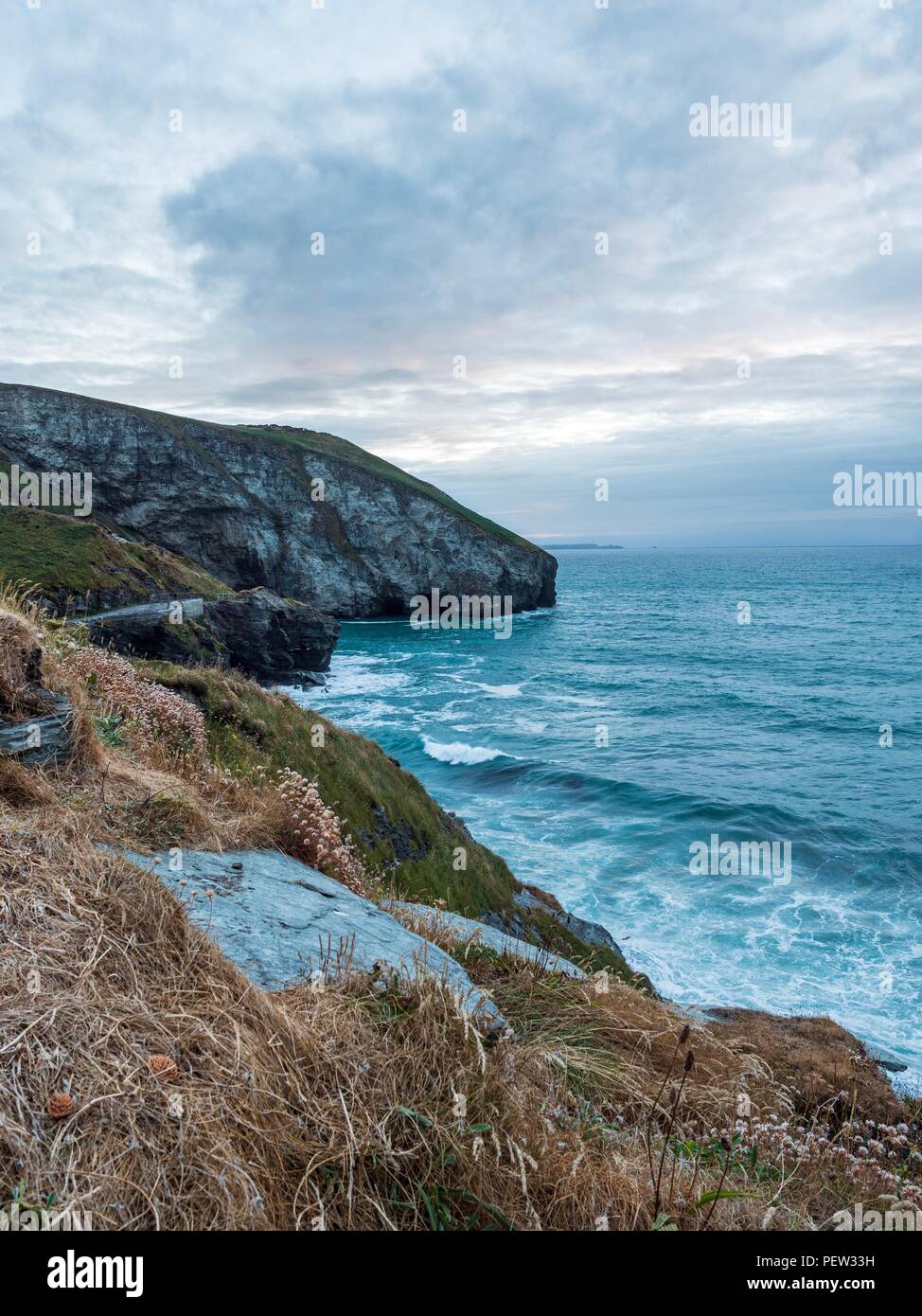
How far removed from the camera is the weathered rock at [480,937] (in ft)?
18.5

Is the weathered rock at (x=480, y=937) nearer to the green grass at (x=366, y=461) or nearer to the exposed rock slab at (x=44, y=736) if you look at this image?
the exposed rock slab at (x=44, y=736)

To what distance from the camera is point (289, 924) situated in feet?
14.5

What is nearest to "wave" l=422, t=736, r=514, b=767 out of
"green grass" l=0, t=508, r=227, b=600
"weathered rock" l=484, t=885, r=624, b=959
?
"green grass" l=0, t=508, r=227, b=600

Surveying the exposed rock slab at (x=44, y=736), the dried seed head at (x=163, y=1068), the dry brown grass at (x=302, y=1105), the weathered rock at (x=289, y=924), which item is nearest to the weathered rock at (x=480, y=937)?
the weathered rock at (x=289, y=924)

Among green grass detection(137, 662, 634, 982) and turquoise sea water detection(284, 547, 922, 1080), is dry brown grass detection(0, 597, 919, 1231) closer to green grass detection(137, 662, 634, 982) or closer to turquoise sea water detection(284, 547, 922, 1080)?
green grass detection(137, 662, 634, 982)

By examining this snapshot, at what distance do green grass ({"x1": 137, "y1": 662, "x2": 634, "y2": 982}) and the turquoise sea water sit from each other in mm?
4457

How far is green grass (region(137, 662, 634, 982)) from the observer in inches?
469

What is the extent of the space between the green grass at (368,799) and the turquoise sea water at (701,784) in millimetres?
4457

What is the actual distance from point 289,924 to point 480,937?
219cm

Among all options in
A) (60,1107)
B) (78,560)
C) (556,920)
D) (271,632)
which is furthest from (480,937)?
(271,632)

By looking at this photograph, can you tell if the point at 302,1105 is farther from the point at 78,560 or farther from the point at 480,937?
the point at 78,560

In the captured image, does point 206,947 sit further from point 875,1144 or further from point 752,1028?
point 752,1028

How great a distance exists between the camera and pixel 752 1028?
9141 mm

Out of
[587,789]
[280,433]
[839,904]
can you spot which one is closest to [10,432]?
[280,433]
